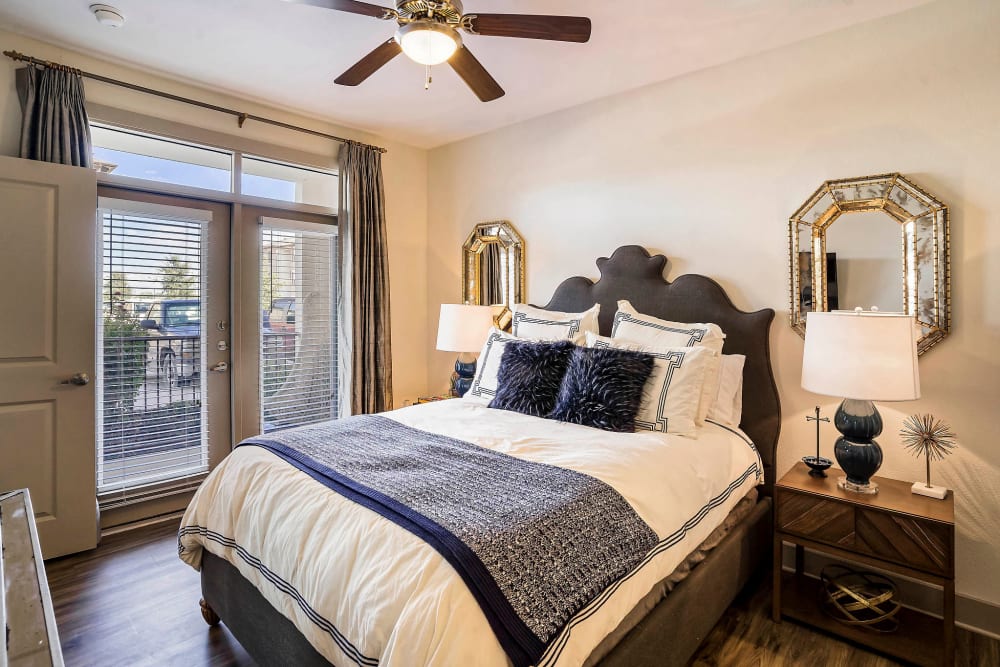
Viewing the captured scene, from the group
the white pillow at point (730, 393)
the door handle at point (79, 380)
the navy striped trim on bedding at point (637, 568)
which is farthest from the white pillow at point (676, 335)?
the door handle at point (79, 380)

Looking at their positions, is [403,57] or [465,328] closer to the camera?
[403,57]

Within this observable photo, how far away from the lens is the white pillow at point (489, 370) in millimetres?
2914

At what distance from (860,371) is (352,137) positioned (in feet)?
12.1

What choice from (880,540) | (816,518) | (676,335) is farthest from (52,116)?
(880,540)

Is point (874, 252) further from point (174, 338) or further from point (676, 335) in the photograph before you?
point (174, 338)

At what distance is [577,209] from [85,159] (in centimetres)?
287

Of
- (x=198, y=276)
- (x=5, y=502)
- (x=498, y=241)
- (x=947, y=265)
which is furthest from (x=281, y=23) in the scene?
(x=947, y=265)

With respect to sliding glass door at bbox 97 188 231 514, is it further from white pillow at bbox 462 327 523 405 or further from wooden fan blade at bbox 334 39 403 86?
white pillow at bbox 462 327 523 405

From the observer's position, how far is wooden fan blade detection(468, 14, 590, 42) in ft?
6.14

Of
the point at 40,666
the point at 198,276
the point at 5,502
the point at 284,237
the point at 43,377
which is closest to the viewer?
the point at 40,666

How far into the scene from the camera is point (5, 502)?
1.25m

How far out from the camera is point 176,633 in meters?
2.10

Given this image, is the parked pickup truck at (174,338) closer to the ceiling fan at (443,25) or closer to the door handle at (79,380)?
the door handle at (79,380)

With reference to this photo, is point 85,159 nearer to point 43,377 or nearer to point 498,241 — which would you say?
point 43,377
